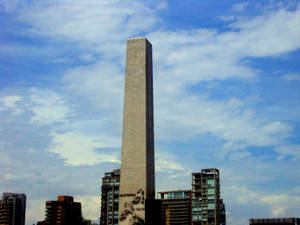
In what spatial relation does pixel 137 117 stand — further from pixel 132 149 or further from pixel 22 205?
pixel 22 205

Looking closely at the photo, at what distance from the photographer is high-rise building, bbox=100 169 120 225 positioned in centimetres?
14075

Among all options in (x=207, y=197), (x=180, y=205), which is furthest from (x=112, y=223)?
(x=180, y=205)

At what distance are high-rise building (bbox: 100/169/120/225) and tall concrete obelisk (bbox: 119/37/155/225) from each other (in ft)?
250

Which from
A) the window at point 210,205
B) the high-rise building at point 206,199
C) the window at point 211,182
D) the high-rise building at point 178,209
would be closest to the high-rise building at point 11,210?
the high-rise building at point 178,209

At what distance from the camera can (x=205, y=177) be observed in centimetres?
14075

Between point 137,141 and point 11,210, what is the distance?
119939mm

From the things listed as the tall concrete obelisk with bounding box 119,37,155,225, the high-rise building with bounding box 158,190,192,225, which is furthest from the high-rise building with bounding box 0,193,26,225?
the tall concrete obelisk with bounding box 119,37,155,225

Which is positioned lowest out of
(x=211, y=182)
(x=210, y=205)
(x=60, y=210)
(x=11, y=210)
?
(x=210, y=205)

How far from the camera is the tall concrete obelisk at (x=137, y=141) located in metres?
64.4

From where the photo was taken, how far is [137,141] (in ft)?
215

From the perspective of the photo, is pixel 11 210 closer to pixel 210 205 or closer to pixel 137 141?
pixel 210 205

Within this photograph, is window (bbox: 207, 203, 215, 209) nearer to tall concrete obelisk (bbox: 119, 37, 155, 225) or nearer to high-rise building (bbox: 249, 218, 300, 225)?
high-rise building (bbox: 249, 218, 300, 225)

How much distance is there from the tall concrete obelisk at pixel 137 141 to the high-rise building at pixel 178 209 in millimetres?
109945

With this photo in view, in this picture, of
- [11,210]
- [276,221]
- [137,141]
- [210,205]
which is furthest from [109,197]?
[137,141]
